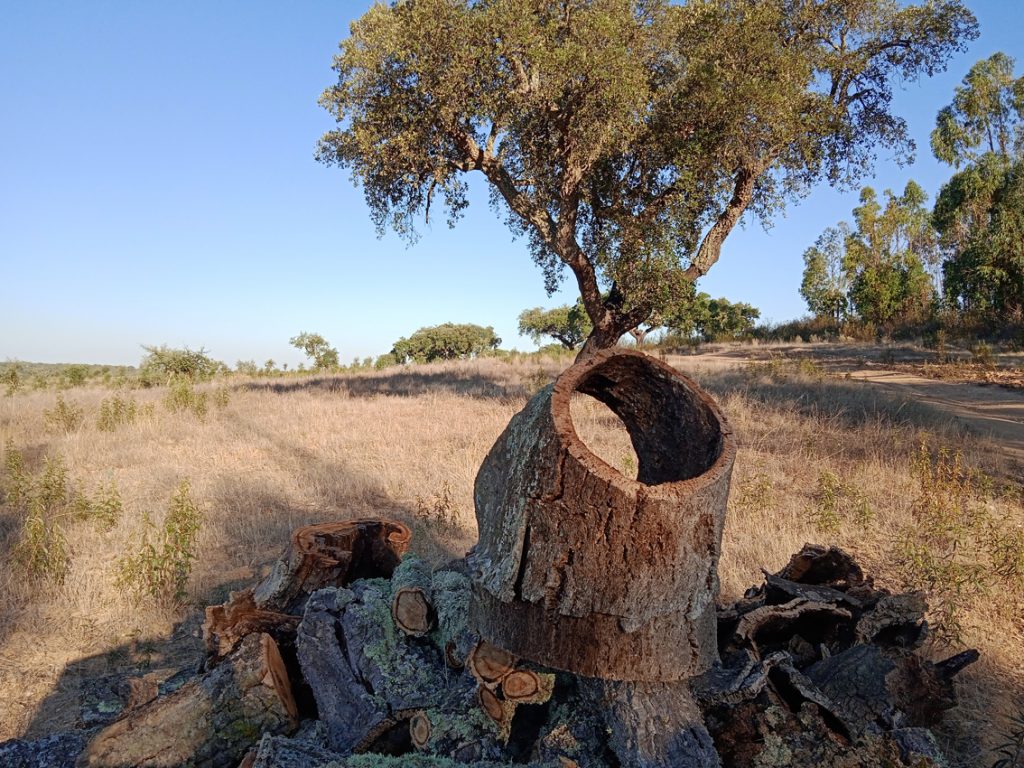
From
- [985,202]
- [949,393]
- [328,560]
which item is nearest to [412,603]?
[328,560]

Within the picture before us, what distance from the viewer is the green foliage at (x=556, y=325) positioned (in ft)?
182

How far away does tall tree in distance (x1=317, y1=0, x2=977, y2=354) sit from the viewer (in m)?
12.7

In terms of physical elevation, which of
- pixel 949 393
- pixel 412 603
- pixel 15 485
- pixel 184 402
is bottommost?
pixel 949 393

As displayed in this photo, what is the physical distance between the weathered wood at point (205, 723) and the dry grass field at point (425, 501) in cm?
182

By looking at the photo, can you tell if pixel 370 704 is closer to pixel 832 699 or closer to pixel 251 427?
pixel 832 699

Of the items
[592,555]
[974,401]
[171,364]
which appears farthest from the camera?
[171,364]

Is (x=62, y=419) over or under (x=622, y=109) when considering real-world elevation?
under

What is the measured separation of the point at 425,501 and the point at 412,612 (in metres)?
4.57

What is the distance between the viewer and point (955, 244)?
3198cm

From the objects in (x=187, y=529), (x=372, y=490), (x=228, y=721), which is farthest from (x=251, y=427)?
(x=228, y=721)

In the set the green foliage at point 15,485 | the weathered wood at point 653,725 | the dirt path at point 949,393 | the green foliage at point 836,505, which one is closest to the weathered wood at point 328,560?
the weathered wood at point 653,725

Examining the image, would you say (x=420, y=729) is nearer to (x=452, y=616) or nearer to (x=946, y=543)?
(x=452, y=616)

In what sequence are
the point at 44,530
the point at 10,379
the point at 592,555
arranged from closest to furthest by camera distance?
the point at 592,555
the point at 44,530
the point at 10,379

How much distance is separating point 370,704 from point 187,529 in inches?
157
